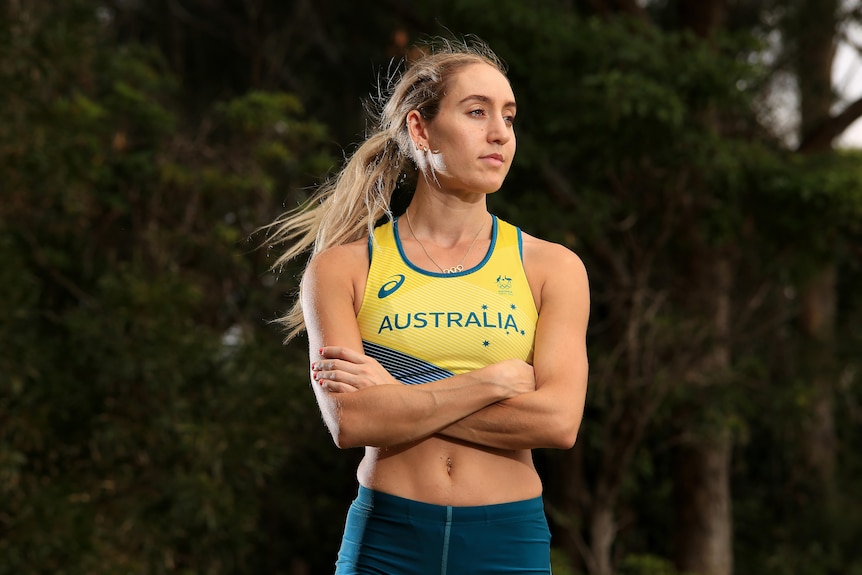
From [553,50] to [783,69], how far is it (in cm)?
354

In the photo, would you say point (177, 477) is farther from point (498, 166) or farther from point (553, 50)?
point (498, 166)

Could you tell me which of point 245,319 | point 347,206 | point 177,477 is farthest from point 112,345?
point 347,206

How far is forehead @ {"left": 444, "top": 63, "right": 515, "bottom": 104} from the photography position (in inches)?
95.5

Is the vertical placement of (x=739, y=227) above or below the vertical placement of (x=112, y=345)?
above

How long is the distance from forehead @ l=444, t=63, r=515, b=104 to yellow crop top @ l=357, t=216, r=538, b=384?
0.33 metres

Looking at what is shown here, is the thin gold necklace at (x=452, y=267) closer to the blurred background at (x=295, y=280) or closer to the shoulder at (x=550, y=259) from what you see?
the shoulder at (x=550, y=259)

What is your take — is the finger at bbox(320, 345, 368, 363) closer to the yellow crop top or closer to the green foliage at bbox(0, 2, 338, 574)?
the yellow crop top

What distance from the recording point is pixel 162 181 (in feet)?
27.2

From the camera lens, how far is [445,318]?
90.4 inches

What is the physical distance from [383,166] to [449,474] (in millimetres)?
763

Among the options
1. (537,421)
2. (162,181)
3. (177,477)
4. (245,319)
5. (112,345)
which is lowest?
(537,421)

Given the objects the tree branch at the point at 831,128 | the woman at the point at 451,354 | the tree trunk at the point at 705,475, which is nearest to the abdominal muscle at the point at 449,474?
the woman at the point at 451,354

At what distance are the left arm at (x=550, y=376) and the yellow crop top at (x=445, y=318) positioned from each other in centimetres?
4

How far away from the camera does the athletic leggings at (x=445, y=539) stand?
2246 millimetres
